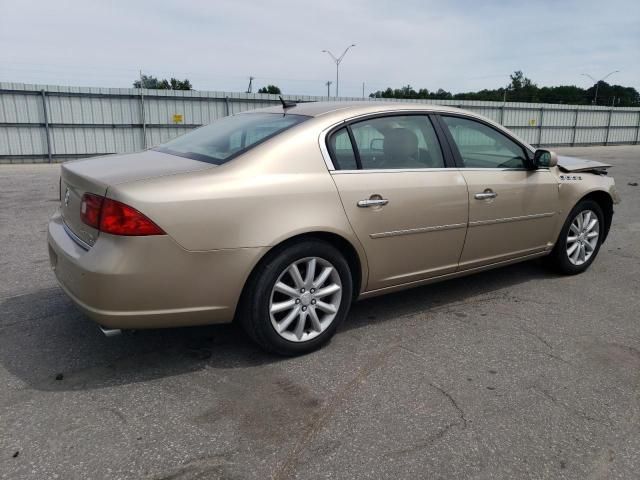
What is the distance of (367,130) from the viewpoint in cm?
355

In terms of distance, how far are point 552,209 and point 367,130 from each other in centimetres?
198

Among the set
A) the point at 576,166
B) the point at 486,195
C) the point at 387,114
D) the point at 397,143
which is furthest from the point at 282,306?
the point at 576,166

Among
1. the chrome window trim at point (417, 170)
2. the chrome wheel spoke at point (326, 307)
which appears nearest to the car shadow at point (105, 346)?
the chrome wheel spoke at point (326, 307)

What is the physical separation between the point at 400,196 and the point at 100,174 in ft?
6.02

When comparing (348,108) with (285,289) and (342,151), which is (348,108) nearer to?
(342,151)

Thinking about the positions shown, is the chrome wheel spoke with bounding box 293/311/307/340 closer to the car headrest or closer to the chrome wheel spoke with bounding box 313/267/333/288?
the chrome wheel spoke with bounding box 313/267/333/288

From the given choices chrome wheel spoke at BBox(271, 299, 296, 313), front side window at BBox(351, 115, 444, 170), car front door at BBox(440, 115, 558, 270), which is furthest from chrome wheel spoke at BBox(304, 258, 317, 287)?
car front door at BBox(440, 115, 558, 270)

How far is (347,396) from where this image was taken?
9.11ft

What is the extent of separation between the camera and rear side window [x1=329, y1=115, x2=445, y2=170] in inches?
133

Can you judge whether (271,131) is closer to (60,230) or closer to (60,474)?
(60,230)

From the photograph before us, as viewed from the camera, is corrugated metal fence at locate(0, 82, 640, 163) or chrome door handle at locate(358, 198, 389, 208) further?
corrugated metal fence at locate(0, 82, 640, 163)

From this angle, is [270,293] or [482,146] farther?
[482,146]

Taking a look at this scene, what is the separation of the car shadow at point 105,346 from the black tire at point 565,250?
120 cm

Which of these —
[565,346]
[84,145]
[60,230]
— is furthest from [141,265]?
[84,145]
